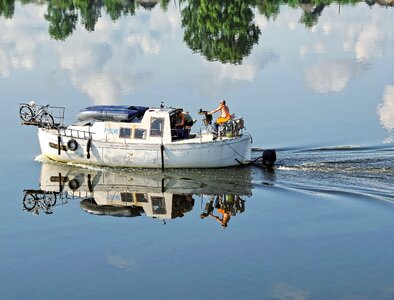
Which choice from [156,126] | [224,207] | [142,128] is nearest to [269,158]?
[224,207]

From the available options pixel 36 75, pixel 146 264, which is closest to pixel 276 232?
pixel 146 264

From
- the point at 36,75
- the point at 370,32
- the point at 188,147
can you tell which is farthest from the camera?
the point at 370,32

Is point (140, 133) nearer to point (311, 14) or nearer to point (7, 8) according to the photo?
point (311, 14)

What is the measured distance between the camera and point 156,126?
46.5 metres

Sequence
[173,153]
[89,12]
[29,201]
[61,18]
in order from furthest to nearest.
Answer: [89,12] < [61,18] < [173,153] < [29,201]

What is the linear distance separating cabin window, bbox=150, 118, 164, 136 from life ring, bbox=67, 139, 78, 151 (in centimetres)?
477

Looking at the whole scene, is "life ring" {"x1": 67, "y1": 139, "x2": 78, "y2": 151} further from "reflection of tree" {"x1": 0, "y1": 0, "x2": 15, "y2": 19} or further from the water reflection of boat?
→ "reflection of tree" {"x1": 0, "y1": 0, "x2": 15, "y2": 19}

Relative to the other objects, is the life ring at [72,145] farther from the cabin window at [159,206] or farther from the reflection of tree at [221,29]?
the reflection of tree at [221,29]

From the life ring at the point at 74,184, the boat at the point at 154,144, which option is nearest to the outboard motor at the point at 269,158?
the boat at the point at 154,144

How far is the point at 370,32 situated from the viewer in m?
114

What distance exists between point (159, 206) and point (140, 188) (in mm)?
3058

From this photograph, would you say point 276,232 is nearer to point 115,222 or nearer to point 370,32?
point 115,222

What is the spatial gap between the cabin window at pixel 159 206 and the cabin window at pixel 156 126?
4914 millimetres

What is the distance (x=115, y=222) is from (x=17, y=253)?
5439 mm
